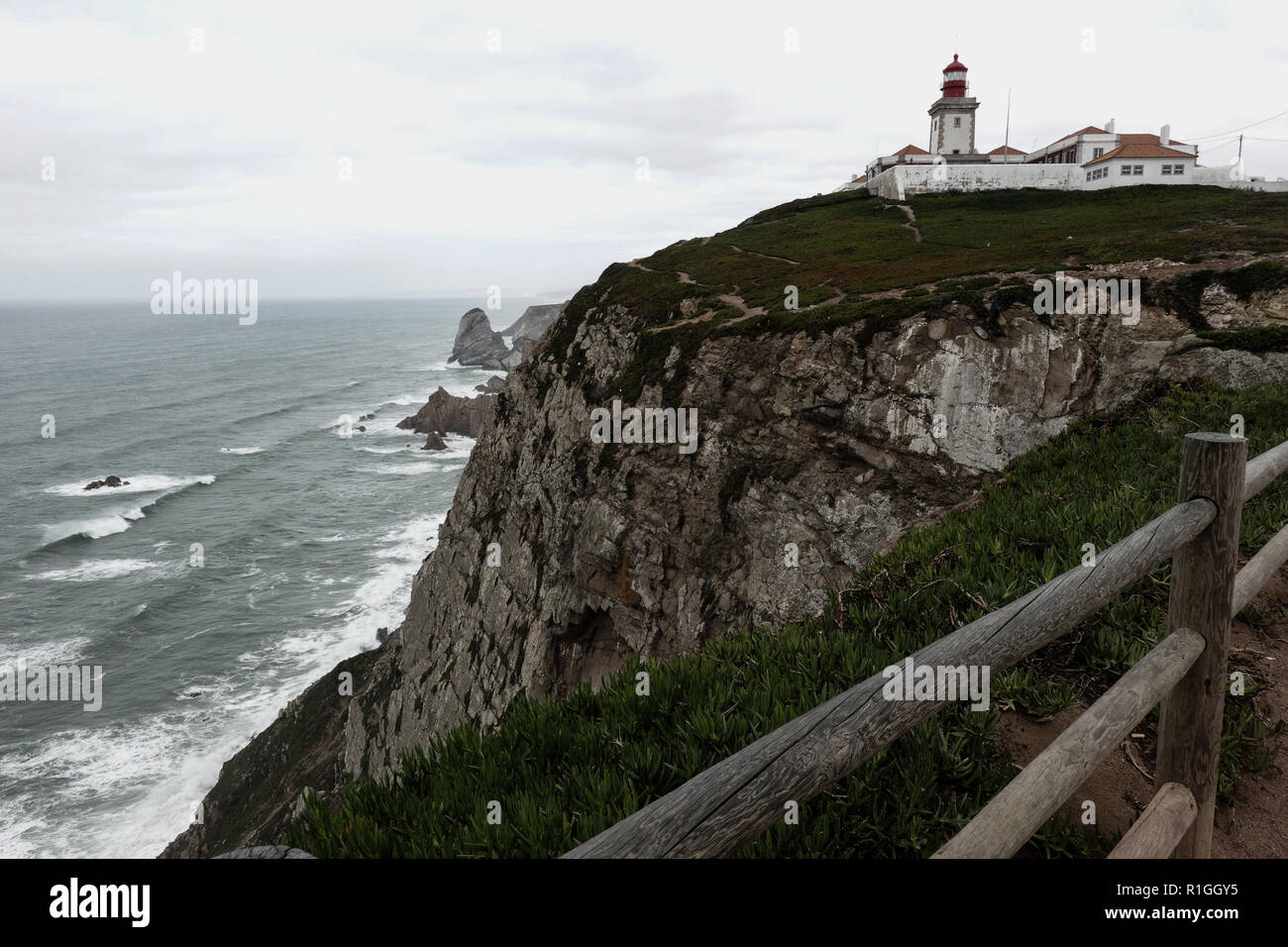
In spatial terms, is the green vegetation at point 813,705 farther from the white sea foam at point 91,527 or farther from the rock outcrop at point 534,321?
the rock outcrop at point 534,321

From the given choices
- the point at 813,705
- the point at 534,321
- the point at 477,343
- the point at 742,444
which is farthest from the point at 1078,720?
the point at 534,321

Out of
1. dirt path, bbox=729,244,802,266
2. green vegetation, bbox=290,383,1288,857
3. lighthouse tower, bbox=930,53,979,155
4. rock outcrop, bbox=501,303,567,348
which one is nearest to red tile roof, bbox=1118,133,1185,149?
lighthouse tower, bbox=930,53,979,155

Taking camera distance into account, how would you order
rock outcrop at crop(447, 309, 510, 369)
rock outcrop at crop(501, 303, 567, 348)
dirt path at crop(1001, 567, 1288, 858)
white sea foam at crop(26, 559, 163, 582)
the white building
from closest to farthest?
dirt path at crop(1001, 567, 1288, 858) → white sea foam at crop(26, 559, 163, 582) → the white building → rock outcrop at crop(447, 309, 510, 369) → rock outcrop at crop(501, 303, 567, 348)

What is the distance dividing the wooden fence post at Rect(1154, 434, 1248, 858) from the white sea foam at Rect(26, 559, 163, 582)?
56152mm

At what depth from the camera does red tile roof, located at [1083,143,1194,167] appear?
49.9 m

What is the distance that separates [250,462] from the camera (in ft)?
233

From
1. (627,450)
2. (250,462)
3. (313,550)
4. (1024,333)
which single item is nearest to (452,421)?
(250,462)

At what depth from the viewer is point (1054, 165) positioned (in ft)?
167

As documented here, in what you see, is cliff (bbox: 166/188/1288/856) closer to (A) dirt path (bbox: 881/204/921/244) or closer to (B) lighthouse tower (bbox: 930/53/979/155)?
(A) dirt path (bbox: 881/204/921/244)

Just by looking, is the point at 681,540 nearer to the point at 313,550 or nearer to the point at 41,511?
the point at 313,550

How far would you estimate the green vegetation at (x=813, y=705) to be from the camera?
3457 mm

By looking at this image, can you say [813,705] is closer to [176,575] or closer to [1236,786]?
[1236,786]

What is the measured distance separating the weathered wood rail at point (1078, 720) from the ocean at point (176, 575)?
103 feet

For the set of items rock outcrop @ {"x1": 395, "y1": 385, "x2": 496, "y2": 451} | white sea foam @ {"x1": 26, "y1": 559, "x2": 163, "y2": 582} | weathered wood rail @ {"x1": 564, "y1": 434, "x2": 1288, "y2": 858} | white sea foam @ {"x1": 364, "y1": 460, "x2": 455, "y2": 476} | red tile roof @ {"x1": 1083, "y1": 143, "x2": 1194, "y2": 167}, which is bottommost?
white sea foam @ {"x1": 26, "y1": 559, "x2": 163, "y2": 582}
